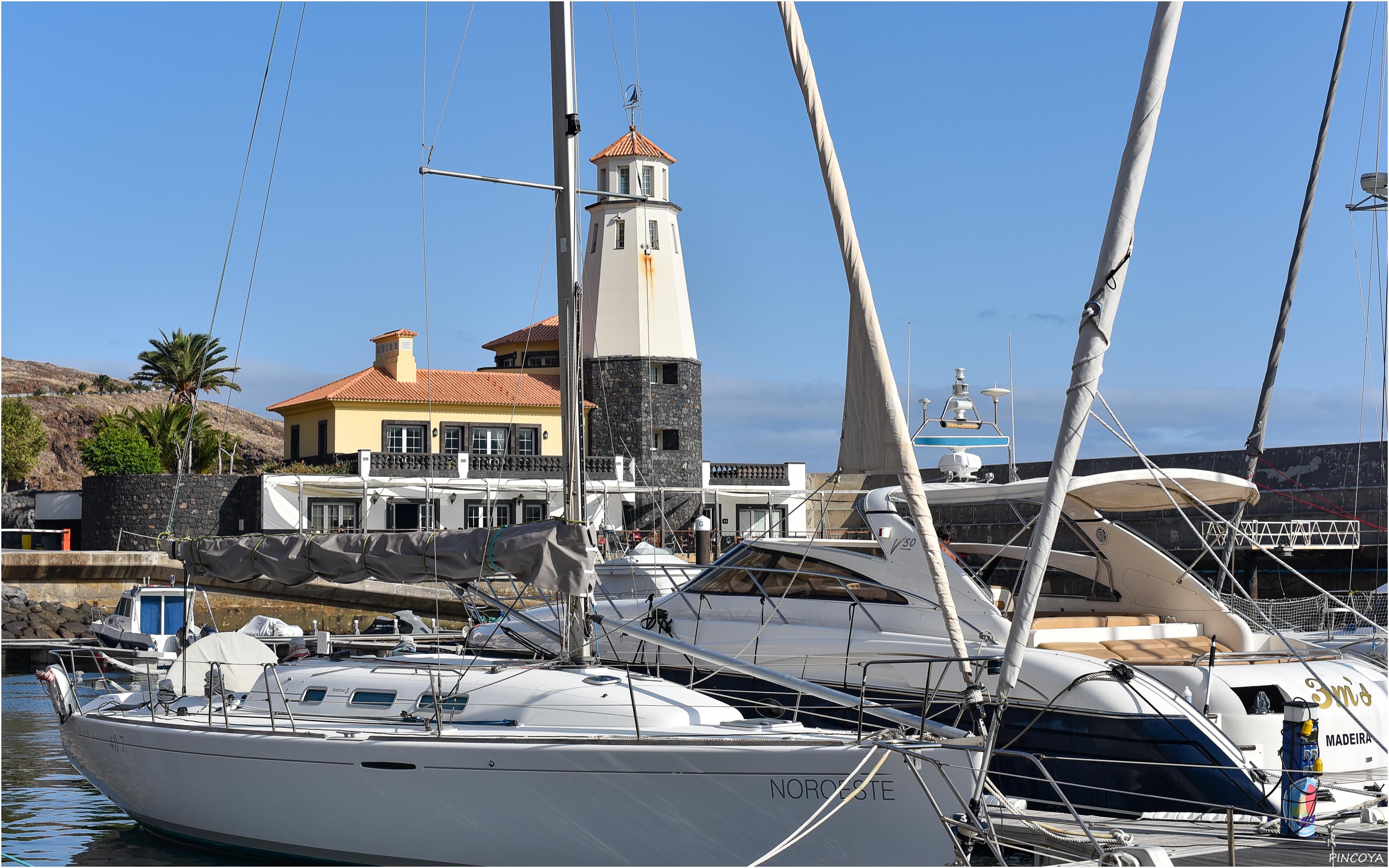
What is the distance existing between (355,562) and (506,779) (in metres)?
2.99

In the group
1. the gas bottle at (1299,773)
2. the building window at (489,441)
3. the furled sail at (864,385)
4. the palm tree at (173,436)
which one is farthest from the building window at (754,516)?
the furled sail at (864,385)

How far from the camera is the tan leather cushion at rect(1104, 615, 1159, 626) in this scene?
11.5 metres

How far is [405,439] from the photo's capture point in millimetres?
43469

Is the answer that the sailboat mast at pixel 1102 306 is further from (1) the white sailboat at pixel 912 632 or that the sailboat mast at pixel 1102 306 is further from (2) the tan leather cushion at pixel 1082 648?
(2) the tan leather cushion at pixel 1082 648

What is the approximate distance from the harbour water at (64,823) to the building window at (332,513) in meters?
22.9

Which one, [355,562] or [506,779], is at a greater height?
[355,562]

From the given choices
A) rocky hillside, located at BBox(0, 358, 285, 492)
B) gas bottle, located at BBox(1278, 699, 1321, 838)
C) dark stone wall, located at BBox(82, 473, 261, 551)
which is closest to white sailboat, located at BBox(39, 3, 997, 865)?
gas bottle, located at BBox(1278, 699, 1321, 838)

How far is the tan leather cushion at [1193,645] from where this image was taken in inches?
423

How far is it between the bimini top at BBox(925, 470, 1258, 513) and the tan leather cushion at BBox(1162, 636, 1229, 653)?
119 centimetres

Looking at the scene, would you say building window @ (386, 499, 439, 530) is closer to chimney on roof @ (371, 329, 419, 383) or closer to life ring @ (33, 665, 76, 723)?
chimney on roof @ (371, 329, 419, 383)

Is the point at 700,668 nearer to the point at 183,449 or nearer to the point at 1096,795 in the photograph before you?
the point at 1096,795

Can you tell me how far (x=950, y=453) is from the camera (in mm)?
14516

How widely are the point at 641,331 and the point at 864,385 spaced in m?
38.7

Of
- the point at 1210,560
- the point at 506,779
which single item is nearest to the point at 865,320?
the point at 506,779
